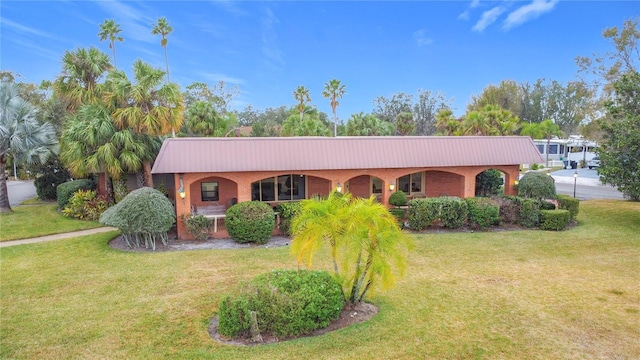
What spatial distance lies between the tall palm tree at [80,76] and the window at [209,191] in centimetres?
738

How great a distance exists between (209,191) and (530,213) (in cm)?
1380

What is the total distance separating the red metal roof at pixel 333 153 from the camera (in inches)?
556

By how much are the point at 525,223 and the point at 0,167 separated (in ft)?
78.0

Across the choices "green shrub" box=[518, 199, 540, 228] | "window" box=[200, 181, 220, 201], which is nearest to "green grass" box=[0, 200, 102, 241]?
"window" box=[200, 181, 220, 201]

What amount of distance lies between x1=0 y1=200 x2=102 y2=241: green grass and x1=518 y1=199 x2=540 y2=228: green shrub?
60.3 feet

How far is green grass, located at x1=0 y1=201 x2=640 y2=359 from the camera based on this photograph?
20.7 ft

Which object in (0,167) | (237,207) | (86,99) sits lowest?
(237,207)

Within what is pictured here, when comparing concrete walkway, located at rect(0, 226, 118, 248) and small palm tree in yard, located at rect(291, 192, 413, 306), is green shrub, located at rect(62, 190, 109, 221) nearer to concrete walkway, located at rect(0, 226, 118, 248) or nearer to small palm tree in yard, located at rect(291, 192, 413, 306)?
concrete walkway, located at rect(0, 226, 118, 248)

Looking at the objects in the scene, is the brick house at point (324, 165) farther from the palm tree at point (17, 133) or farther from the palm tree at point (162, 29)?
the palm tree at point (162, 29)

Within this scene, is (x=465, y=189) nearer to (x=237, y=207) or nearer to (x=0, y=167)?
(x=237, y=207)

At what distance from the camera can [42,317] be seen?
7730mm

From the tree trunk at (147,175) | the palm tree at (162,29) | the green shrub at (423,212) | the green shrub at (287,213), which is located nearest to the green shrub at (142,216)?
the green shrub at (287,213)

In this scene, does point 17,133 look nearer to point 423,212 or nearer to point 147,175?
point 147,175

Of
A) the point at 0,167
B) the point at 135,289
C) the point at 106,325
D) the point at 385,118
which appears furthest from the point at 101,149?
the point at 385,118
